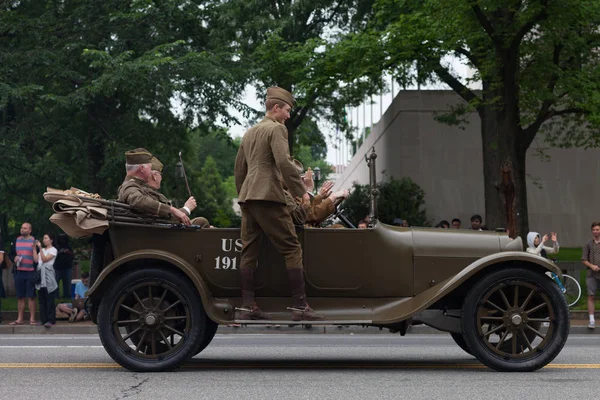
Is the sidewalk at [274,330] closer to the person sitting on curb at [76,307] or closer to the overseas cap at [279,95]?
the person sitting on curb at [76,307]

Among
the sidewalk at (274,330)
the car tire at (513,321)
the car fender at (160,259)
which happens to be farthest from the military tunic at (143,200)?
the sidewalk at (274,330)

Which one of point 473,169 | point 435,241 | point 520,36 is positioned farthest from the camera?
point 473,169

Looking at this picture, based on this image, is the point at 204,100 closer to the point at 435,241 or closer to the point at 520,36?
the point at 520,36

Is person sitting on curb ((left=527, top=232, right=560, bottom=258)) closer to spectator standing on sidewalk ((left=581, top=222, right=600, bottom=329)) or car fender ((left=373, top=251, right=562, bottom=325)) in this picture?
spectator standing on sidewalk ((left=581, top=222, right=600, bottom=329))

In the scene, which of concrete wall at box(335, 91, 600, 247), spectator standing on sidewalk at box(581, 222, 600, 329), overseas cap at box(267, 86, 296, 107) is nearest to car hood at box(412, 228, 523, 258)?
overseas cap at box(267, 86, 296, 107)

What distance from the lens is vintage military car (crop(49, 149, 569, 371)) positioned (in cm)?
889

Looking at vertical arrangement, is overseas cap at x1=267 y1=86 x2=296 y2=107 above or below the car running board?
above

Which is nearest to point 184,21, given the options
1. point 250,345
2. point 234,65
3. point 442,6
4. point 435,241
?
point 234,65

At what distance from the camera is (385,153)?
38.2 meters

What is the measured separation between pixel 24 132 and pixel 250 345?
44.6ft

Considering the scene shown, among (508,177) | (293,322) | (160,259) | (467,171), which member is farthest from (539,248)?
(467,171)

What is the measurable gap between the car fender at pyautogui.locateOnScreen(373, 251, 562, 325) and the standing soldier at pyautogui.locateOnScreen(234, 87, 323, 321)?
23.4 inches

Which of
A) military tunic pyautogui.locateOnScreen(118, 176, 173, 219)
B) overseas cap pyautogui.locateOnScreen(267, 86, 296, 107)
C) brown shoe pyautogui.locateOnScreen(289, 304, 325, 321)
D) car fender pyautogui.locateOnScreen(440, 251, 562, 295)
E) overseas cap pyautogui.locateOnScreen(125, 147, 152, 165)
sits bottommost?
brown shoe pyautogui.locateOnScreen(289, 304, 325, 321)

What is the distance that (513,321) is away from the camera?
8.89 metres
